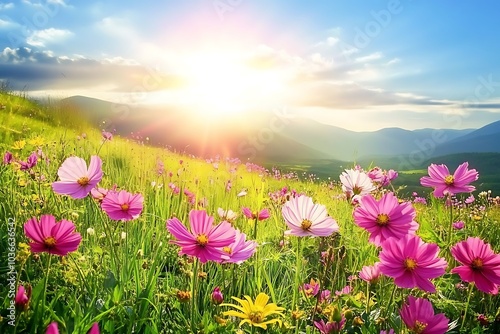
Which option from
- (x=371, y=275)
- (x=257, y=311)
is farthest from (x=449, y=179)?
(x=257, y=311)

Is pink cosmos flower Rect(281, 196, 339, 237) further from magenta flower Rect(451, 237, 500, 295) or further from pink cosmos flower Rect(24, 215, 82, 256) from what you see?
pink cosmos flower Rect(24, 215, 82, 256)

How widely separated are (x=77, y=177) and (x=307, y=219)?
32.4 inches

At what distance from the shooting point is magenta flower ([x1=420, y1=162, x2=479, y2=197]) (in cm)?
204

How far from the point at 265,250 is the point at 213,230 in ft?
5.48

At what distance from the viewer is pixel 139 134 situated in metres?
7.11

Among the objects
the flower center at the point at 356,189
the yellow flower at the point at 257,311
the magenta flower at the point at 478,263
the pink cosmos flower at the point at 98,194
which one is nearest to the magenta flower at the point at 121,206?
the pink cosmos flower at the point at 98,194

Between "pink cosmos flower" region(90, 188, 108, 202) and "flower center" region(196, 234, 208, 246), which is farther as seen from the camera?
"pink cosmos flower" region(90, 188, 108, 202)

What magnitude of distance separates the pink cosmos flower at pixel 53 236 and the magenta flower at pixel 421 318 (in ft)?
3.26

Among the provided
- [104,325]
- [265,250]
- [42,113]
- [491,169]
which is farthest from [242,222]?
[491,169]

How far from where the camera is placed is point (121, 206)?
5.39 feet

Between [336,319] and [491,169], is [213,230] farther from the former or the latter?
[491,169]

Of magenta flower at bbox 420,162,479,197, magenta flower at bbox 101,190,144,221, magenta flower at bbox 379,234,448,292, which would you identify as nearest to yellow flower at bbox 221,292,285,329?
magenta flower at bbox 379,234,448,292

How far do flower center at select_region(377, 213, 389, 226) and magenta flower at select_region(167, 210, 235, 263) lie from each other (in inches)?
17.4

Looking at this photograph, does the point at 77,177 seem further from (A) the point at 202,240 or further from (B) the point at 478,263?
(B) the point at 478,263
